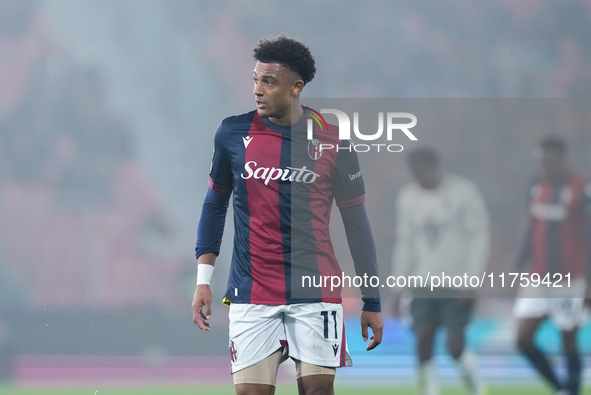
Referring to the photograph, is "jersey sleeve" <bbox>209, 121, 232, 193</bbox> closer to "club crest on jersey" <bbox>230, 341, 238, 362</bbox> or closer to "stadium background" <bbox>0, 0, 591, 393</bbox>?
"club crest on jersey" <bbox>230, 341, 238, 362</bbox>

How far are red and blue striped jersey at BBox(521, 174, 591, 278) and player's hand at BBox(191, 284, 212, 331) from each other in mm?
2943

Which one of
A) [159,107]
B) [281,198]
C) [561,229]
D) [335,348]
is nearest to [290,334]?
[335,348]

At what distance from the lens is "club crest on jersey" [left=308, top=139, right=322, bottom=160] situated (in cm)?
287

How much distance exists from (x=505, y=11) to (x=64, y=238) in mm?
5472

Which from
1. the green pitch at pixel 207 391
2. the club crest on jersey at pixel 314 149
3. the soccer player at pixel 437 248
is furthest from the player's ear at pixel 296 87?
the green pitch at pixel 207 391

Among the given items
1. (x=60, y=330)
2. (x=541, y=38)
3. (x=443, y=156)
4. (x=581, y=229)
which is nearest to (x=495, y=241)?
(x=443, y=156)

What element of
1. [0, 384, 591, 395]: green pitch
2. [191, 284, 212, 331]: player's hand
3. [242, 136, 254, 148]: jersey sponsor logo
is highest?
[242, 136, 254, 148]: jersey sponsor logo

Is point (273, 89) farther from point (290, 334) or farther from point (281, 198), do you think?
point (290, 334)

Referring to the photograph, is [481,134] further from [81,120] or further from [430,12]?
[81,120]

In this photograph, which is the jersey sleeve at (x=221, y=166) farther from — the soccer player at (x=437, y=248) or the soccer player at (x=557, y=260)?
the soccer player at (x=557, y=260)

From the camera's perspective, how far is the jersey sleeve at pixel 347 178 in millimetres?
2895

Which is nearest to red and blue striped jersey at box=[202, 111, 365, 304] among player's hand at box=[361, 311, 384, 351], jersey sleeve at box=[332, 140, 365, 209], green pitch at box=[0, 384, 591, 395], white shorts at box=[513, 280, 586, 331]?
jersey sleeve at box=[332, 140, 365, 209]

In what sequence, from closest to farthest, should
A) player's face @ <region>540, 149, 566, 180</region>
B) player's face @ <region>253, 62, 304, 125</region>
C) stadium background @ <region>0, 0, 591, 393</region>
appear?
player's face @ <region>253, 62, 304, 125</region> < player's face @ <region>540, 149, 566, 180</region> < stadium background @ <region>0, 0, 591, 393</region>

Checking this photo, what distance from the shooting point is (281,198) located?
2.81 metres
